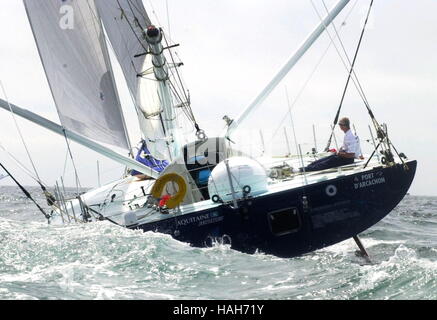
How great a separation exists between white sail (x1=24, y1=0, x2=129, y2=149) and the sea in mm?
3030

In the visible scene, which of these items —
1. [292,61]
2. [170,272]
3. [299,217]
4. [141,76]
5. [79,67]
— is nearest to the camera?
[170,272]

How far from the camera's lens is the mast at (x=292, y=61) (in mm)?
13859

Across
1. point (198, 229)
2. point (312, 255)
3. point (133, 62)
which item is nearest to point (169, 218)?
point (198, 229)

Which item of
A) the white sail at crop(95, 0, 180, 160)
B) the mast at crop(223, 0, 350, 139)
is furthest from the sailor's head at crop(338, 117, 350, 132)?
the white sail at crop(95, 0, 180, 160)

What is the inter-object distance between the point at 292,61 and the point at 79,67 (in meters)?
4.21

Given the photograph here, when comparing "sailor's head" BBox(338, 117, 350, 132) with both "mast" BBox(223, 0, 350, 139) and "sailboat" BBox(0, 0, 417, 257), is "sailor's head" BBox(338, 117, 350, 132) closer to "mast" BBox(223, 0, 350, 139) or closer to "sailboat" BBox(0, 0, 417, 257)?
"sailboat" BBox(0, 0, 417, 257)

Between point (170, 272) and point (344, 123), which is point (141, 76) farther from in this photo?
point (170, 272)

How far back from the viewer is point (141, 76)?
15219 millimetres

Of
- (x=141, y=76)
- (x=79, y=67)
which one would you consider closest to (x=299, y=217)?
(x=79, y=67)

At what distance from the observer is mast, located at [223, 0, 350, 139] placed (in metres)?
13.9

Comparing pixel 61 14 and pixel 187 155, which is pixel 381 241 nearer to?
pixel 187 155

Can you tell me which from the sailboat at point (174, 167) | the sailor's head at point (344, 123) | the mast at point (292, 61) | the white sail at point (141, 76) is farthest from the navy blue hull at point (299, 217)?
the white sail at point (141, 76)

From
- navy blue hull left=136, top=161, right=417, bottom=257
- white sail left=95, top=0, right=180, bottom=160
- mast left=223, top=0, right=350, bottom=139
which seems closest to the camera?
navy blue hull left=136, top=161, right=417, bottom=257

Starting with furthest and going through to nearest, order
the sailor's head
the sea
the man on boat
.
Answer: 1. the man on boat
2. the sailor's head
3. the sea
